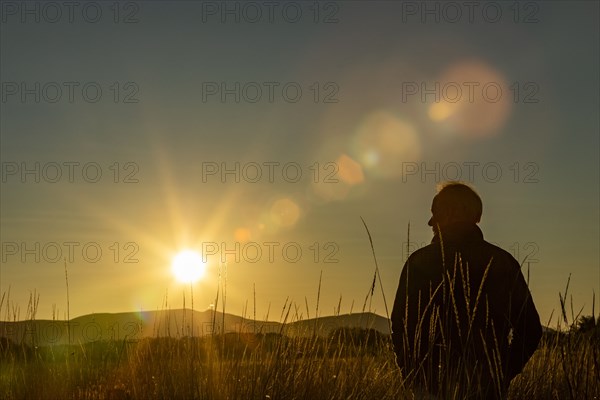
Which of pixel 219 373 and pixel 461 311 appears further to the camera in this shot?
pixel 461 311

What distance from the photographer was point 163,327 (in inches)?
249

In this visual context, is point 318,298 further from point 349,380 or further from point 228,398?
point 228,398

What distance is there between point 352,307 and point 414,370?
999 millimetres

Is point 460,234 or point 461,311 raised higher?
point 460,234

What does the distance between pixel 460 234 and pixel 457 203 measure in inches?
8.4

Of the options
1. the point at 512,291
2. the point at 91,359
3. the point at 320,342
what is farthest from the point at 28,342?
the point at 512,291

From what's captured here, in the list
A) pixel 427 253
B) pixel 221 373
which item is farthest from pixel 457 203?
pixel 221 373

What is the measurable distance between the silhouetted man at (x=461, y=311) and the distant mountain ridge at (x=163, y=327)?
34cm

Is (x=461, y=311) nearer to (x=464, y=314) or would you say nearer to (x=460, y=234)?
(x=464, y=314)

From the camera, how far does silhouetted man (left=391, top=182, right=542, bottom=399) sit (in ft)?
16.2

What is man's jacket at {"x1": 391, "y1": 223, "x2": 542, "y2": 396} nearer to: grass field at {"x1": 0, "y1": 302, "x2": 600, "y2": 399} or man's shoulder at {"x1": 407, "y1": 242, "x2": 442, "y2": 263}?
man's shoulder at {"x1": 407, "y1": 242, "x2": 442, "y2": 263}

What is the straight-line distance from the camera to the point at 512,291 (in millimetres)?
4934

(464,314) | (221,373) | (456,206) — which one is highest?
(456,206)

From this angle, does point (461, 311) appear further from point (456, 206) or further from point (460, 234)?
point (456, 206)
